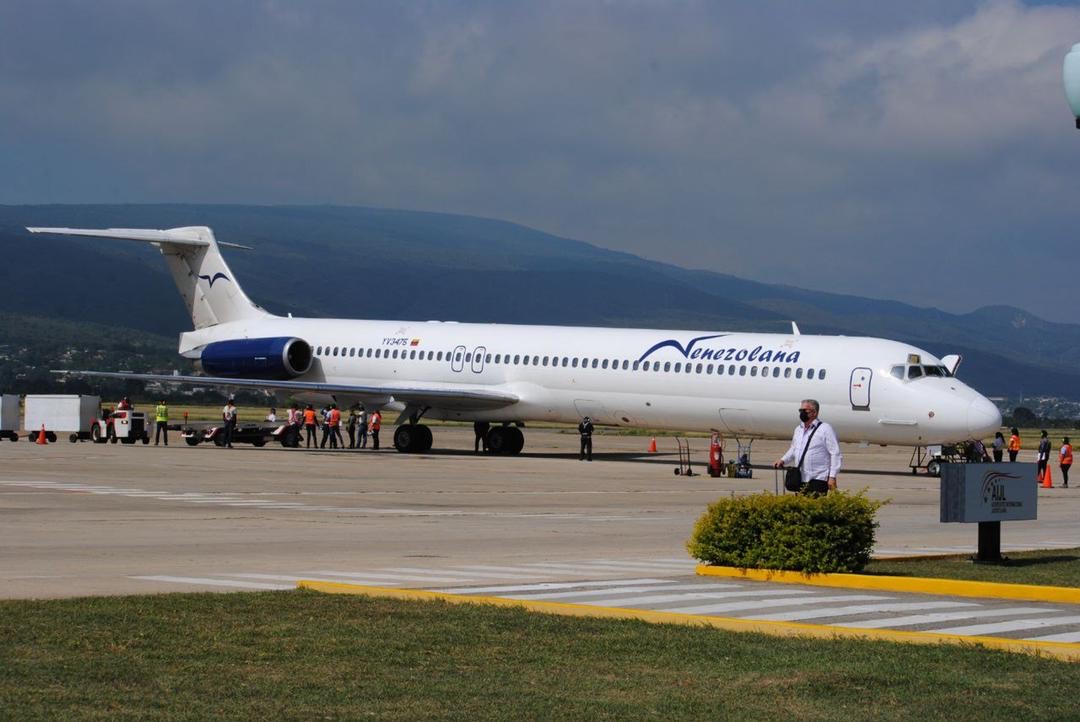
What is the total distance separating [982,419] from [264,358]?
869 inches

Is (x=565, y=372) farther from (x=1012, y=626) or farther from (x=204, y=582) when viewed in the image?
(x=1012, y=626)

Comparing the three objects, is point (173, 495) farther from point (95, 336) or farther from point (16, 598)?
point (95, 336)

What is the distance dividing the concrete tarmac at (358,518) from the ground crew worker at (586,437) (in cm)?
110

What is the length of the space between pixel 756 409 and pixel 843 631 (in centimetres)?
2709

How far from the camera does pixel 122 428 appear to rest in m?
51.0

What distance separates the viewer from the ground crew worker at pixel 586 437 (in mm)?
44062

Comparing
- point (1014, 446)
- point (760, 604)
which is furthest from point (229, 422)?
point (760, 604)

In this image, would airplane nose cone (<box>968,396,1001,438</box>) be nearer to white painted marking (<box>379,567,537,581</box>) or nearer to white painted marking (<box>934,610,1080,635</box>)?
white painted marking (<box>379,567,537,581</box>)

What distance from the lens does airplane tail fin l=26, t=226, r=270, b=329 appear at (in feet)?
A: 172

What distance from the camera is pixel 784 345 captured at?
39.4m

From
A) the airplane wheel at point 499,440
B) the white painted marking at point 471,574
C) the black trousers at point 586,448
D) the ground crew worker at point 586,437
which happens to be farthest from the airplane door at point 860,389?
the white painted marking at point 471,574

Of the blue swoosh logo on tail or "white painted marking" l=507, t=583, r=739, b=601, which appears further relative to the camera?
the blue swoosh logo on tail

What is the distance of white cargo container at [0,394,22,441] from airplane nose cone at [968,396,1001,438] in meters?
30.9

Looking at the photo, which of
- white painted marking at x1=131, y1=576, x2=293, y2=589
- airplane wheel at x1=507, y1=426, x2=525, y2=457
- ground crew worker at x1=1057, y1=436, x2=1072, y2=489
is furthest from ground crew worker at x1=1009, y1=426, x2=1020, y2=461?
white painted marking at x1=131, y1=576, x2=293, y2=589
